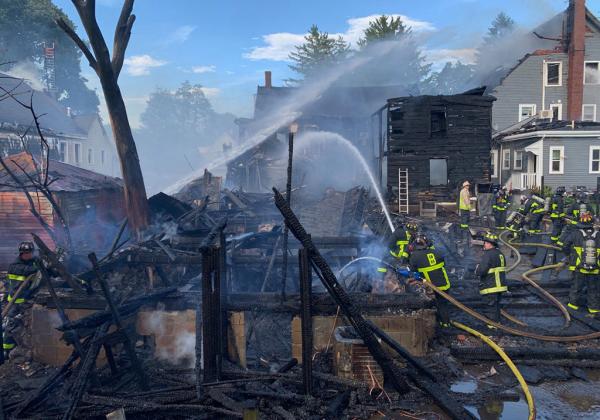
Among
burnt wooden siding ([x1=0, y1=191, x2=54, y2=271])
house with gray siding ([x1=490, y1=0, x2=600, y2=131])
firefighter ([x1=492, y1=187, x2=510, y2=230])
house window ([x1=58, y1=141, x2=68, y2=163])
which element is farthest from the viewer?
house window ([x1=58, y1=141, x2=68, y2=163])

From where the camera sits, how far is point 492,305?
8797 mm

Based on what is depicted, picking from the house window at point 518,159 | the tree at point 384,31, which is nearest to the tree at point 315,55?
the tree at point 384,31

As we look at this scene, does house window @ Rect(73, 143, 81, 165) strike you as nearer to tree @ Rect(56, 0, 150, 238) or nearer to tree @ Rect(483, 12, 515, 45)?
tree @ Rect(56, 0, 150, 238)

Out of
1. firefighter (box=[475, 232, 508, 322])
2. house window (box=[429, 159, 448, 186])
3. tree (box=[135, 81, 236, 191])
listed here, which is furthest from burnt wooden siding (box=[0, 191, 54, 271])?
tree (box=[135, 81, 236, 191])

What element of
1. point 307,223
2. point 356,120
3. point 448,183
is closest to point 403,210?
point 448,183

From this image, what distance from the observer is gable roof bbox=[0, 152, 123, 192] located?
14.6 metres

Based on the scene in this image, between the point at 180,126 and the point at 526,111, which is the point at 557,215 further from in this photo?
the point at 180,126

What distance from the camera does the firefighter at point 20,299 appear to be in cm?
788

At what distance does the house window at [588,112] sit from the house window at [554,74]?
2.56 m

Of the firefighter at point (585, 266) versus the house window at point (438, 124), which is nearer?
the firefighter at point (585, 266)

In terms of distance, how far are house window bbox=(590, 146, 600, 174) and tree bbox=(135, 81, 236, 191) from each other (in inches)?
2544

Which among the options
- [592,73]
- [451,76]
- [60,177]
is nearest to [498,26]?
[451,76]

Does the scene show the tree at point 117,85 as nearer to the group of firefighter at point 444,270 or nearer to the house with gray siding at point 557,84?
the group of firefighter at point 444,270

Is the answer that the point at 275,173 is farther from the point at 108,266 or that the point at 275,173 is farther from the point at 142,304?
the point at 142,304
